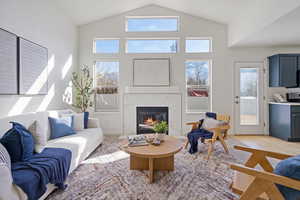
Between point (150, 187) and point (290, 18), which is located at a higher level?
point (290, 18)

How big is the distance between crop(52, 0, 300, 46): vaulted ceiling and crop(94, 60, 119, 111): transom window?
1.29 metres

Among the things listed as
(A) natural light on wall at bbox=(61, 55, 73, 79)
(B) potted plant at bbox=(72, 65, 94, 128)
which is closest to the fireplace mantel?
(B) potted plant at bbox=(72, 65, 94, 128)

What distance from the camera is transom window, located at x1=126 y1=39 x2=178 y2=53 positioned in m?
4.71

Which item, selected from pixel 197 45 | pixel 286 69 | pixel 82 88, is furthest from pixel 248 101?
→ pixel 82 88

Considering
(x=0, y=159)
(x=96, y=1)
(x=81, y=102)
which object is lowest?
(x=0, y=159)

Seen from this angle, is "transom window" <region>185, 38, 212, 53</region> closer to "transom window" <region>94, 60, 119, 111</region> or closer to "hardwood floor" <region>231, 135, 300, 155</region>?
"transom window" <region>94, 60, 119, 111</region>

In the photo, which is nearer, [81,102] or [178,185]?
[178,185]

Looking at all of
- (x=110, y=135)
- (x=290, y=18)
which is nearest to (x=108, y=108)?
(x=110, y=135)

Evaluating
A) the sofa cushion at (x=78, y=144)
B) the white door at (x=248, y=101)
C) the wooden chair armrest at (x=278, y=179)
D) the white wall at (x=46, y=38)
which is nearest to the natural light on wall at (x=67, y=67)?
the white wall at (x=46, y=38)

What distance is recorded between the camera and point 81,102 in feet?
14.1

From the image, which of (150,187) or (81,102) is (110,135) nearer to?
(81,102)

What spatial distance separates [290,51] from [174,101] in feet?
11.2

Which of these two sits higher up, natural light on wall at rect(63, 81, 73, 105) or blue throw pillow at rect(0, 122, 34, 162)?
natural light on wall at rect(63, 81, 73, 105)

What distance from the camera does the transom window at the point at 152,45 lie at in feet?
15.4
